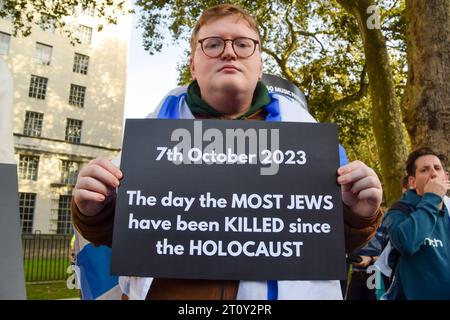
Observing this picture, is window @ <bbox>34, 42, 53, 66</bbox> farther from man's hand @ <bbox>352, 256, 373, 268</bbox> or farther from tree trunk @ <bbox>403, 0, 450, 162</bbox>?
man's hand @ <bbox>352, 256, 373, 268</bbox>

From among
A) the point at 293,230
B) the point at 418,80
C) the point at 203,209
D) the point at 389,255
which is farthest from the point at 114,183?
the point at 418,80

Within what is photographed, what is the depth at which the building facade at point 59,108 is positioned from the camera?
112 feet

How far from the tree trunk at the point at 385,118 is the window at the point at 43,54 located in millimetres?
31919

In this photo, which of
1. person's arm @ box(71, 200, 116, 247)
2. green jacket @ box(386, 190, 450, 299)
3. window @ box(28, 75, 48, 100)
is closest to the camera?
person's arm @ box(71, 200, 116, 247)

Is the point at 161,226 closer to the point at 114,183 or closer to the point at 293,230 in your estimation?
the point at 114,183

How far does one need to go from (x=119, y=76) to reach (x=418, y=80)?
33.7 metres

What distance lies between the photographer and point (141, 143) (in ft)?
5.56

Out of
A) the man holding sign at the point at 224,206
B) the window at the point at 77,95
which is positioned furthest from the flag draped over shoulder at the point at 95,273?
the window at the point at 77,95

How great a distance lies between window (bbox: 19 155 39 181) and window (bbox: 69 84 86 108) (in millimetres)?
5968

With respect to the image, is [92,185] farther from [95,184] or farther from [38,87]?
[38,87]

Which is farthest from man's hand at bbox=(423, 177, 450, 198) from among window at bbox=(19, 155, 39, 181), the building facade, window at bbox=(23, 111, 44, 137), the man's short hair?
window at bbox=(23, 111, 44, 137)

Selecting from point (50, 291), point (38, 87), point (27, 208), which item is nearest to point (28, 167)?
point (27, 208)

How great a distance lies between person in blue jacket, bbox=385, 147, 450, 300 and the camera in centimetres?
263

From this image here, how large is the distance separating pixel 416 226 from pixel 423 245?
0.52 ft
